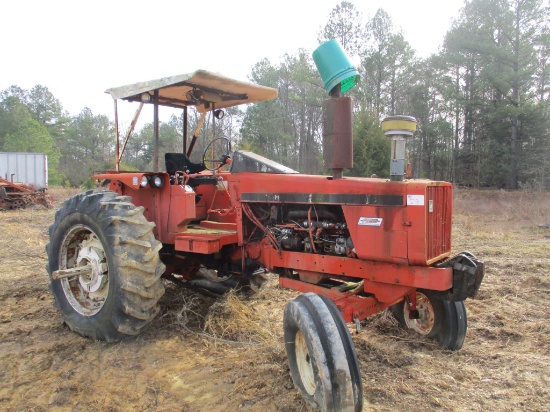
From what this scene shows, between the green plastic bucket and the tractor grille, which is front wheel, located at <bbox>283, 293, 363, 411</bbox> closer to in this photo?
the tractor grille

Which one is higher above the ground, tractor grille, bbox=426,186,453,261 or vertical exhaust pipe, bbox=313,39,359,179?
vertical exhaust pipe, bbox=313,39,359,179

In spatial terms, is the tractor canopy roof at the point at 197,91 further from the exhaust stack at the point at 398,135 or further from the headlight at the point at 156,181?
the exhaust stack at the point at 398,135

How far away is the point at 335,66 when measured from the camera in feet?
10.7

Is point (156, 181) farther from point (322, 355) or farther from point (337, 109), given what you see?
point (322, 355)

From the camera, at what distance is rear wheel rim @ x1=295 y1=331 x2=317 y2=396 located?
285 cm

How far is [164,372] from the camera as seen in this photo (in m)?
3.35

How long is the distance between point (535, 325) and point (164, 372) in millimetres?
3619

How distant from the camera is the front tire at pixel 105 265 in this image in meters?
3.69

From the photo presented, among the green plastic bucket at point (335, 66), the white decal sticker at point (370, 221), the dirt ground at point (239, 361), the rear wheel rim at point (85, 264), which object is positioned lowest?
the dirt ground at point (239, 361)

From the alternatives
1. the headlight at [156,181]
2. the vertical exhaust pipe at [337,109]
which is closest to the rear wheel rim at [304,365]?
the vertical exhaust pipe at [337,109]

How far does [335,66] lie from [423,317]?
2410 millimetres

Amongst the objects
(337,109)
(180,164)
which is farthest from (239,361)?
(180,164)

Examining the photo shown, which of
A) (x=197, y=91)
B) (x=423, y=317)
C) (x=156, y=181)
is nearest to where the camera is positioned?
(x=423, y=317)

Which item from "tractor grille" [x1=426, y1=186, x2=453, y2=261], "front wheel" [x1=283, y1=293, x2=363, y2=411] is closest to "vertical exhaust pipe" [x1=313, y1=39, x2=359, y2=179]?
"tractor grille" [x1=426, y1=186, x2=453, y2=261]
